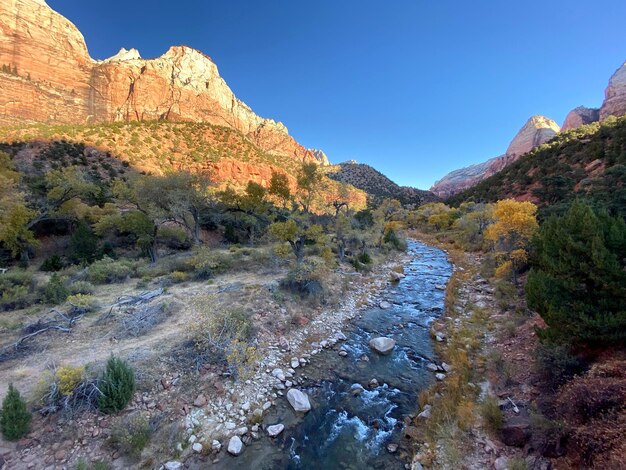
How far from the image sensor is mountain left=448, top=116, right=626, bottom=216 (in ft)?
78.6

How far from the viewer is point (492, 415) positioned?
5.73 m

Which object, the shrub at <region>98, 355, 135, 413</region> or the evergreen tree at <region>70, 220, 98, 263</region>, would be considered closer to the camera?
the shrub at <region>98, 355, 135, 413</region>

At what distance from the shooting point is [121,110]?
2159 inches

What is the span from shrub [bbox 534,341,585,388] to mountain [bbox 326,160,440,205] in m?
63.1

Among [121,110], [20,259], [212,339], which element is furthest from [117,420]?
[121,110]

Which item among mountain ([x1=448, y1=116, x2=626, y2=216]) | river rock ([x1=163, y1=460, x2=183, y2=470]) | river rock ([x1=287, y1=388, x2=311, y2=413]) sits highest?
mountain ([x1=448, y1=116, x2=626, y2=216])

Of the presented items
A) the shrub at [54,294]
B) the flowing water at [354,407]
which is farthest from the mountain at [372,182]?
the shrub at [54,294]

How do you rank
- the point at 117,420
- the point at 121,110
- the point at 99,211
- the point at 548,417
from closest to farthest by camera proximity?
the point at 548,417 < the point at 117,420 < the point at 99,211 < the point at 121,110

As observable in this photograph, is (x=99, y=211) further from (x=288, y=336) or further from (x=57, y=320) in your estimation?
(x=288, y=336)

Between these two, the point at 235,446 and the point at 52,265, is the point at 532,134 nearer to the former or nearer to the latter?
the point at 235,446

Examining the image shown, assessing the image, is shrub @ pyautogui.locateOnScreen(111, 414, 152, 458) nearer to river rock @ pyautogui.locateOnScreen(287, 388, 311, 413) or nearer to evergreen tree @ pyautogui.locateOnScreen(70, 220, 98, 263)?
river rock @ pyautogui.locateOnScreen(287, 388, 311, 413)

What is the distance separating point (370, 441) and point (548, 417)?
3551 mm

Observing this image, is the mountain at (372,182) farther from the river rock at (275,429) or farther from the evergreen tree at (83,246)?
the river rock at (275,429)

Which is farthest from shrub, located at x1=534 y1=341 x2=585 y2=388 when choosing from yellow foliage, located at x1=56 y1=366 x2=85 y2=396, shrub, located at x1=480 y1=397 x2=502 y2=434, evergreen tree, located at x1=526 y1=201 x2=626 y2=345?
yellow foliage, located at x1=56 y1=366 x2=85 y2=396
